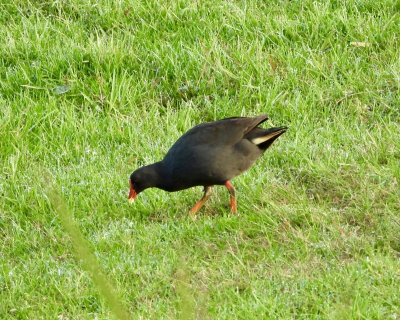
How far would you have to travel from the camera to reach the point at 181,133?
20.8ft

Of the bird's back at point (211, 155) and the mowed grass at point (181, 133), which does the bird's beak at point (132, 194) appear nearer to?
the mowed grass at point (181, 133)

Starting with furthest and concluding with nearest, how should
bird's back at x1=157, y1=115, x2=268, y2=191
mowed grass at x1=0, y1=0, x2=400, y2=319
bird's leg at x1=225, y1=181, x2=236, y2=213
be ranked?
bird's leg at x1=225, y1=181, x2=236, y2=213
bird's back at x1=157, y1=115, x2=268, y2=191
mowed grass at x1=0, y1=0, x2=400, y2=319

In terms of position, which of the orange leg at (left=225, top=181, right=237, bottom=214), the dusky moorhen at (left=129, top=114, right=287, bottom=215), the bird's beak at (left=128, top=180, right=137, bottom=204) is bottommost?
the bird's beak at (left=128, top=180, right=137, bottom=204)

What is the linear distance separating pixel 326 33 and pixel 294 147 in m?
1.86

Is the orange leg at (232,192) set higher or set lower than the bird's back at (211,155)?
lower

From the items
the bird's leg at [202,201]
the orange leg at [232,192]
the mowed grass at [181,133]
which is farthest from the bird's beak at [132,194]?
the orange leg at [232,192]

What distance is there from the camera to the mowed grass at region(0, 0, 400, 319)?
4340 millimetres

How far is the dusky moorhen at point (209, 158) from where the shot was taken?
5070 millimetres

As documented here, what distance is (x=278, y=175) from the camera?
5.59 metres

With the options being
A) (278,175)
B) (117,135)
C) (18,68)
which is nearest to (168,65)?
(117,135)

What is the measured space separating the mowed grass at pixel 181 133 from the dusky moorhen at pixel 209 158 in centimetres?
28

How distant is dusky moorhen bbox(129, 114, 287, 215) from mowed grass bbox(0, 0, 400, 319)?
28 centimetres

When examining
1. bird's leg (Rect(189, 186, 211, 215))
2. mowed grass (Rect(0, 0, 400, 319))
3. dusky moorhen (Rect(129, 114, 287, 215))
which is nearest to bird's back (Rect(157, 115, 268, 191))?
dusky moorhen (Rect(129, 114, 287, 215))

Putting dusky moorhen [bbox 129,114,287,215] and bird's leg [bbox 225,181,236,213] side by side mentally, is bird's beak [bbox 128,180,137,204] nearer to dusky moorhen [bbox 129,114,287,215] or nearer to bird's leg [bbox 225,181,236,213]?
dusky moorhen [bbox 129,114,287,215]
